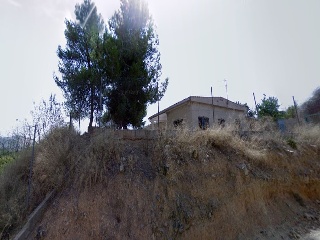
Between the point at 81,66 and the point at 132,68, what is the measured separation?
2.55 metres

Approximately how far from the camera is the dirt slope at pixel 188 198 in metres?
5.02

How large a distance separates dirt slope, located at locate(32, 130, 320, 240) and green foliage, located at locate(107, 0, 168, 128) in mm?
3738

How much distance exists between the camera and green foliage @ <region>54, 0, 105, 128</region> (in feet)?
32.6

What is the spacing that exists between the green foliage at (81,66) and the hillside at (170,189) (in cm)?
379

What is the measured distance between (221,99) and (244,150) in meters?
13.1

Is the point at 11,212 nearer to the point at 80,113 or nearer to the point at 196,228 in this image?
the point at 196,228

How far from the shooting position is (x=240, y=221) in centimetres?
613

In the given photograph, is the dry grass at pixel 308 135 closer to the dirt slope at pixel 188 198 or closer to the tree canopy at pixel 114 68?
the dirt slope at pixel 188 198

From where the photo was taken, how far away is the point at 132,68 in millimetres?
10148

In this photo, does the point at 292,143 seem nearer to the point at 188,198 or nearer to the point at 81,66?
the point at 188,198

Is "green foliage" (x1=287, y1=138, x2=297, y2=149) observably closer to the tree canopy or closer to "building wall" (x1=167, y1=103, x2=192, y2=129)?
the tree canopy

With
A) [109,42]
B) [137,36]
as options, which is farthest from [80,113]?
[137,36]

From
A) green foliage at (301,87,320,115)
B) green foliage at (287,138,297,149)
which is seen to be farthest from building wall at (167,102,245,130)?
green foliage at (301,87,320,115)

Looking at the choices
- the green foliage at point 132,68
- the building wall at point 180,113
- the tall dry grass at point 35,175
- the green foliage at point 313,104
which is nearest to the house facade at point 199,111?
the building wall at point 180,113
